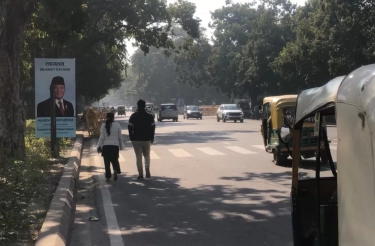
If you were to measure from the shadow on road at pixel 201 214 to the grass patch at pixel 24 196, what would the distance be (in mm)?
1234

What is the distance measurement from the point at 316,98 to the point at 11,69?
11.7 m

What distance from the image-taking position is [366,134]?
10.1 ft

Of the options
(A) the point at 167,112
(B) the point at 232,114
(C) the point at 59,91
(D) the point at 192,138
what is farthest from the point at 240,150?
(A) the point at 167,112

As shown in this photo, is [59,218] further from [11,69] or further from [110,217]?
[11,69]

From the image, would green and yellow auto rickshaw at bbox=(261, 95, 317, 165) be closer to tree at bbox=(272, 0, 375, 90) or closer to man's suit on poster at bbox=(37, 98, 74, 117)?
man's suit on poster at bbox=(37, 98, 74, 117)

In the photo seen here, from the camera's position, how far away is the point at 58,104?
60.1 feet

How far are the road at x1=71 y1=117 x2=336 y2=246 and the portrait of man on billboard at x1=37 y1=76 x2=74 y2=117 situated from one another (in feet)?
5.83

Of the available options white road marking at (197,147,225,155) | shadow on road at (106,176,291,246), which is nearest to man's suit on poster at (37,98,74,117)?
white road marking at (197,147,225,155)

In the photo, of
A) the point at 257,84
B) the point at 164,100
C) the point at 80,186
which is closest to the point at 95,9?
the point at 80,186

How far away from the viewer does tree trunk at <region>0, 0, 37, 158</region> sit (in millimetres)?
14641

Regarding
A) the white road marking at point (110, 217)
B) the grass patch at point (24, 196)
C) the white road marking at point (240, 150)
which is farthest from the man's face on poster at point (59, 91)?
the white road marking at point (240, 150)

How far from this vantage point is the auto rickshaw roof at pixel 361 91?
305 centimetres

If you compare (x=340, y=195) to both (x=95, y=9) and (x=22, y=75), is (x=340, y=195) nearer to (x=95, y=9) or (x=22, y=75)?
(x=22, y=75)

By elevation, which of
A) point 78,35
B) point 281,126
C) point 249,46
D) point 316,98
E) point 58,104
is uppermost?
point 249,46
